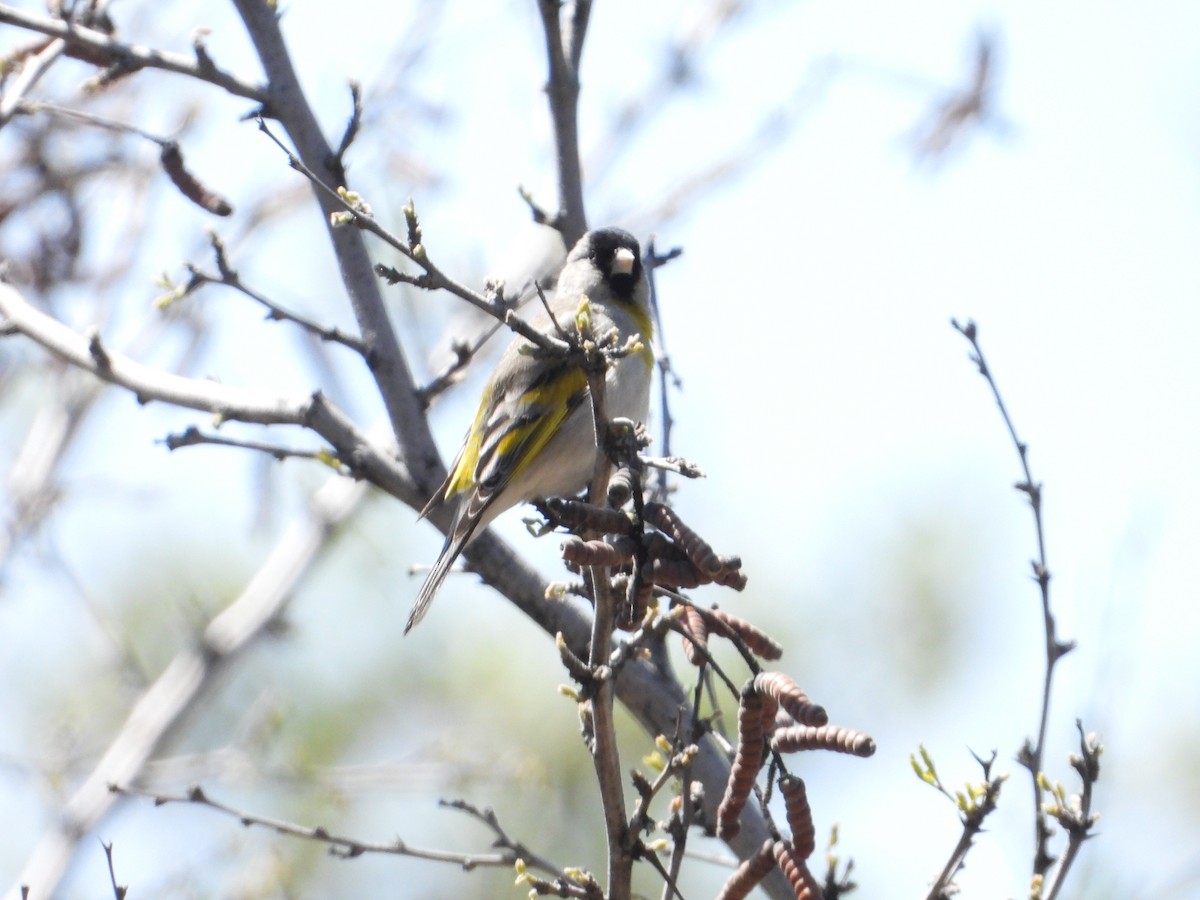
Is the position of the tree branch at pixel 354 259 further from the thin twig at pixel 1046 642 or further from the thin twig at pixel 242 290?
the thin twig at pixel 1046 642

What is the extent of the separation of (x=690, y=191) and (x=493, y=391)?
3.65 metres

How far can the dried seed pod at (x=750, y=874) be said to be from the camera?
2.60 metres

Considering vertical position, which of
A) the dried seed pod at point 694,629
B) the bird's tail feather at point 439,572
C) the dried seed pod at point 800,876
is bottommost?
the dried seed pod at point 800,876

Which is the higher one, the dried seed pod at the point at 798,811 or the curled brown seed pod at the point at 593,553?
the curled brown seed pod at the point at 593,553

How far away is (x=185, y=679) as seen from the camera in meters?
5.70

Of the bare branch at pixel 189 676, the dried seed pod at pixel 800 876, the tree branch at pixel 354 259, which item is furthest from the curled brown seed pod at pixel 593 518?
the bare branch at pixel 189 676

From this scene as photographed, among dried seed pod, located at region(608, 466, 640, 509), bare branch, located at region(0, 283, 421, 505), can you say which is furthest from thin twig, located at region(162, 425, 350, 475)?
dried seed pod, located at region(608, 466, 640, 509)

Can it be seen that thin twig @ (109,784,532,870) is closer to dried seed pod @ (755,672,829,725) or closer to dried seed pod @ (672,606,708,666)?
dried seed pod @ (672,606,708,666)

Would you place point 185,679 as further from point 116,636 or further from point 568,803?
point 568,803

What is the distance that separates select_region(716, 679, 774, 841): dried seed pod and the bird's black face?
3.47 metres

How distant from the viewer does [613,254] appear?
5824 millimetres

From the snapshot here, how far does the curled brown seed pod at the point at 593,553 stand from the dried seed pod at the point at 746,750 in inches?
13.4

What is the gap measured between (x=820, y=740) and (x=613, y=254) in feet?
12.2

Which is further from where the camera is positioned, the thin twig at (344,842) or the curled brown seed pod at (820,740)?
the thin twig at (344,842)
